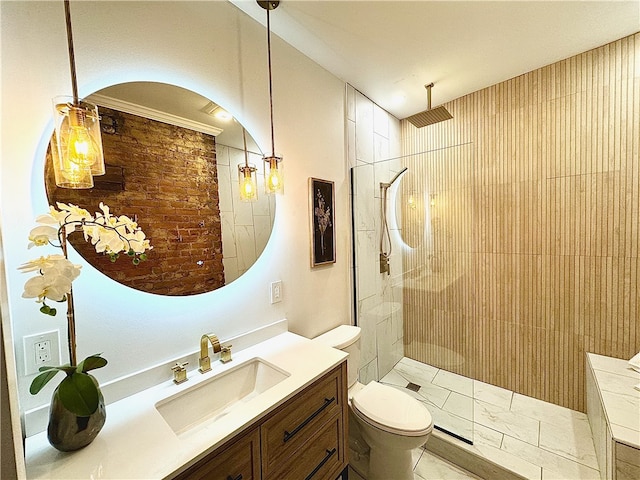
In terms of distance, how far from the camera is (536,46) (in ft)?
5.88

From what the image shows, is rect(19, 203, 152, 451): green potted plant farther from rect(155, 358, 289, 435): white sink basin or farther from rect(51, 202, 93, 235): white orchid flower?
rect(155, 358, 289, 435): white sink basin

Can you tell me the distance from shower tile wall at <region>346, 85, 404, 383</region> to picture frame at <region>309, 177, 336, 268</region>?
0.34 meters

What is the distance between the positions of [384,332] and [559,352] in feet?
4.53

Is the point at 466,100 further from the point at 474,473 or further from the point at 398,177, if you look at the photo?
the point at 474,473

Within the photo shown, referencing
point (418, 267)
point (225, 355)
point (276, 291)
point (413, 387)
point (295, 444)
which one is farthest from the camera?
point (418, 267)

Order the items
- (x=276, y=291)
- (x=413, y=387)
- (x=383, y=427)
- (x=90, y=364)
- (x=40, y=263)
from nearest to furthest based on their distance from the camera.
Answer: (x=40, y=263)
(x=90, y=364)
(x=383, y=427)
(x=276, y=291)
(x=413, y=387)

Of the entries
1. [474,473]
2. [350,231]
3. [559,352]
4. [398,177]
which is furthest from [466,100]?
[474,473]

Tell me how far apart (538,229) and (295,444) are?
94.6 inches

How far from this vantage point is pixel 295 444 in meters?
1.06

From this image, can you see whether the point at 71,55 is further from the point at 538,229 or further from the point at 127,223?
the point at 538,229

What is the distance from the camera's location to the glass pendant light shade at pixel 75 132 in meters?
0.82

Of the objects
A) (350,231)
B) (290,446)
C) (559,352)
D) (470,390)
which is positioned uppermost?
(350,231)

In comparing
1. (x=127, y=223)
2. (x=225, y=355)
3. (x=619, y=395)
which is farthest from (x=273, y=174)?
(x=619, y=395)

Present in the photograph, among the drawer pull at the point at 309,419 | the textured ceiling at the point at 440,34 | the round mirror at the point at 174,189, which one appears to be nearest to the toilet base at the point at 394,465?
the drawer pull at the point at 309,419
